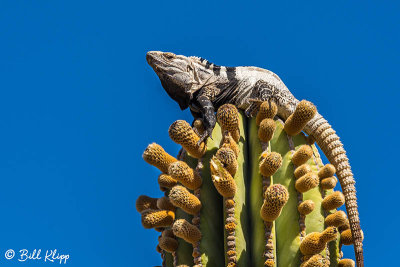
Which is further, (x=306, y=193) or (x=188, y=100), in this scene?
(x=188, y=100)

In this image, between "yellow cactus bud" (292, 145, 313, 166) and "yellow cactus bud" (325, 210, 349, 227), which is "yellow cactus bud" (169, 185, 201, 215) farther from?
"yellow cactus bud" (325, 210, 349, 227)

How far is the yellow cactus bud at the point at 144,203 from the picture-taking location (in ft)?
18.3

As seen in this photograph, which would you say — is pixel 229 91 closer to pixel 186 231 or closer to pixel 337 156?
pixel 337 156

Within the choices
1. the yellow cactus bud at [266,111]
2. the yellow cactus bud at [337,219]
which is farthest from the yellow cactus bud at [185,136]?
the yellow cactus bud at [337,219]

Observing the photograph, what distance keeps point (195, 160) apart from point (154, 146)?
544mm

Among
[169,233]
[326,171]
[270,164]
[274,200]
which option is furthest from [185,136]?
[326,171]

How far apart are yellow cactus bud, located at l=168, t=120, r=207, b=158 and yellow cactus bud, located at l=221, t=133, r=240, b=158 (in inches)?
10.3

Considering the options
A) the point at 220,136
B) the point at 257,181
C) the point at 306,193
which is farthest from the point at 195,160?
the point at 306,193

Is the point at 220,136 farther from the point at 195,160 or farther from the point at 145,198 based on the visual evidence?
the point at 145,198

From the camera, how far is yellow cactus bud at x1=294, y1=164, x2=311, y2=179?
503cm

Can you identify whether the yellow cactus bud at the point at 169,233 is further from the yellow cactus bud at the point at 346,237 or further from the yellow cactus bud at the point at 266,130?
the yellow cactus bud at the point at 346,237

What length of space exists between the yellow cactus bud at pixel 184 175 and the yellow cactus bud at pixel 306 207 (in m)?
0.97

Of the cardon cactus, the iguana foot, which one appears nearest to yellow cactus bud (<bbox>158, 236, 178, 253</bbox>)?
the cardon cactus

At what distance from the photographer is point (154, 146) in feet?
16.8
